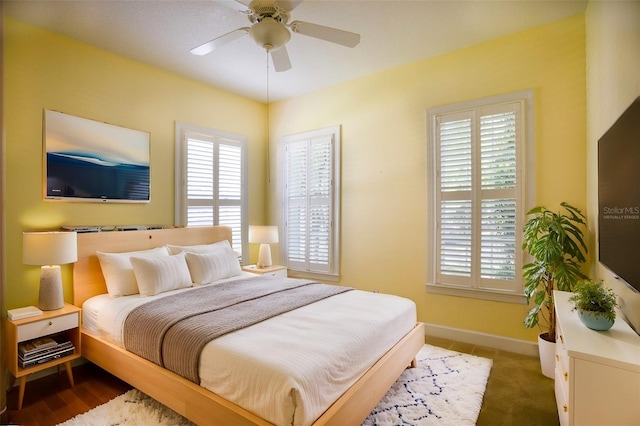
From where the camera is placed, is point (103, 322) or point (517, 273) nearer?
point (103, 322)

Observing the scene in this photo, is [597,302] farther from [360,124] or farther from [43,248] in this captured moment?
[43,248]

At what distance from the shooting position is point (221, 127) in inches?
171

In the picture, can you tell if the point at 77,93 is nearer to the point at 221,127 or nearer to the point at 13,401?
the point at 221,127

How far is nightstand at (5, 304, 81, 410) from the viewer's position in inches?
90.7

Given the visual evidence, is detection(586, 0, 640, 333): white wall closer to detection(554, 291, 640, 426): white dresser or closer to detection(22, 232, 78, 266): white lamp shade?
detection(554, 291, 640, 426): white dresser

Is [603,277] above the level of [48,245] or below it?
below

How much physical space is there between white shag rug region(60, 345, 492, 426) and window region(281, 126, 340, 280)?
189cm

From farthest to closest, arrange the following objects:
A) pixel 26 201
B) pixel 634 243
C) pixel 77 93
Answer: pixel 77 93 → pixel 26 201 → pixel 634 243

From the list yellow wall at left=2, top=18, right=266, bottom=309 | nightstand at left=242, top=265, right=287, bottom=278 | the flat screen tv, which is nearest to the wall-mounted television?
yellow wall at left=2, top=18, right=266, bottom=309

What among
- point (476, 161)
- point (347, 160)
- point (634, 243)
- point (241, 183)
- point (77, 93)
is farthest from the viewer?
point (241, 183)

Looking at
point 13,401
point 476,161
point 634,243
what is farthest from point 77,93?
point 634,243

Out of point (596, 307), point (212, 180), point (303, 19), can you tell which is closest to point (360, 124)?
point (303, 19)

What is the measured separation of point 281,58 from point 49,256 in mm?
2324

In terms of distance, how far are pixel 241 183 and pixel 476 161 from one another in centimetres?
300
